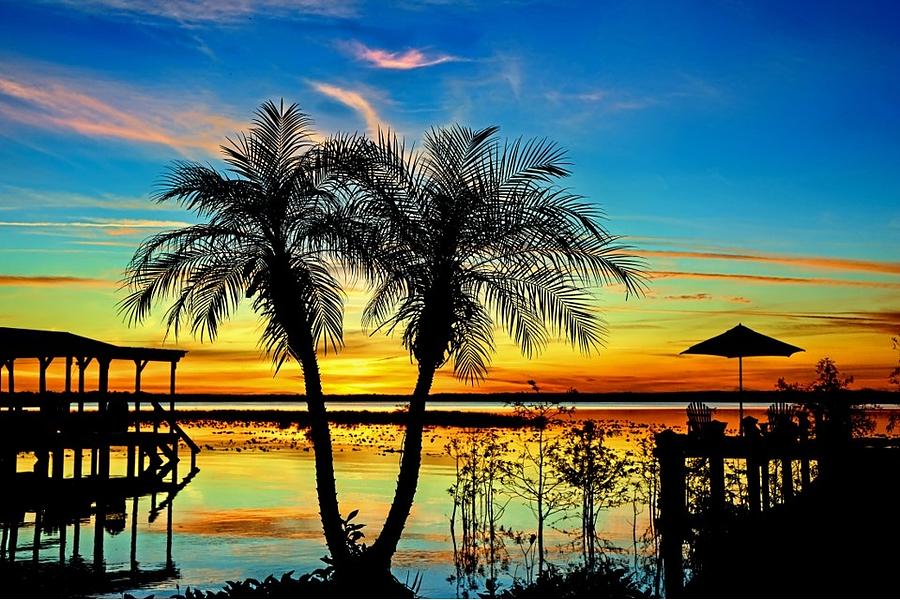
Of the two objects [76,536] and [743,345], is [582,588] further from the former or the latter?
[76,536]

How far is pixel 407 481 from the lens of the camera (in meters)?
15.3

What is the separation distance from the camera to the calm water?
17391 mm

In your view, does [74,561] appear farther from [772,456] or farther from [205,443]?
[205,443]

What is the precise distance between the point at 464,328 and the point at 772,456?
5169 millimetres

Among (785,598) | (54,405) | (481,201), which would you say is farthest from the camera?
(54,405)

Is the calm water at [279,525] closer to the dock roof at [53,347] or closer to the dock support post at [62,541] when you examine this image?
the dock support post at [62,541]

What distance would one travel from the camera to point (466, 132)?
15422 mm

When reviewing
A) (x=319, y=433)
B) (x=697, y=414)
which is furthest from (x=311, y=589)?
(x=697, y=414)

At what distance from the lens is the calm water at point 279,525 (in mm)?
17391

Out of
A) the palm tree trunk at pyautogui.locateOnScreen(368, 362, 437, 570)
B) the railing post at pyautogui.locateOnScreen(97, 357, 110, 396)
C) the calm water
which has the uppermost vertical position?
the railing post at pyautogui.locateOnScreen(97, 357, 110, 396)

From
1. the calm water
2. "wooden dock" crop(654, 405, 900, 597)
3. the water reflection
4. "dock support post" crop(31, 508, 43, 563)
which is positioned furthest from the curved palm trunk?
"dock support post" crop(31, 508, 43, 563)

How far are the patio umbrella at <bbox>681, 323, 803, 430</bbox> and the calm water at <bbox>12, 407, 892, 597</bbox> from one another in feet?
14.0

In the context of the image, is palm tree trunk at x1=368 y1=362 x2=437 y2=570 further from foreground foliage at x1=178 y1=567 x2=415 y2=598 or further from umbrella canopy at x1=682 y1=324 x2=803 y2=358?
umbrella canopy at x1=682 y1=324 x2=803 y2=358

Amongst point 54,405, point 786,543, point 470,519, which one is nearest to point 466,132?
point 786,543
